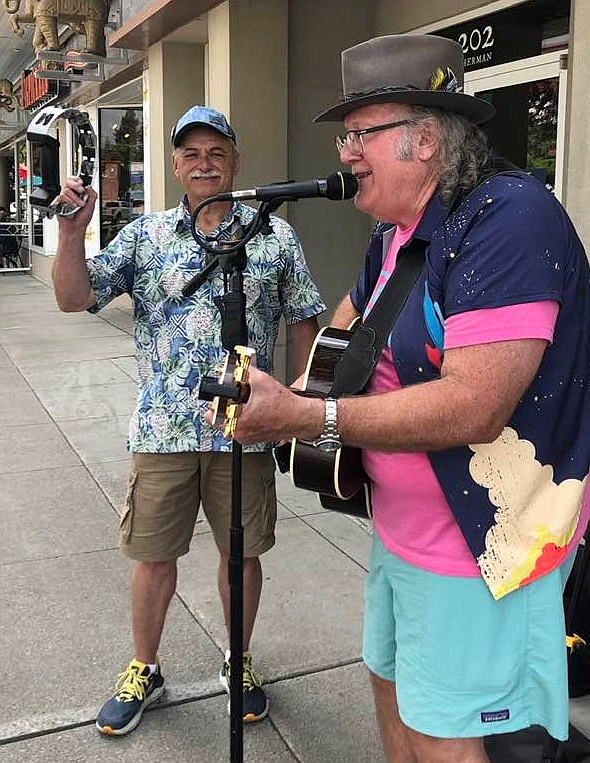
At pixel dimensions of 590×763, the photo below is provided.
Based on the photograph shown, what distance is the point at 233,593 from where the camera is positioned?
2158 mm

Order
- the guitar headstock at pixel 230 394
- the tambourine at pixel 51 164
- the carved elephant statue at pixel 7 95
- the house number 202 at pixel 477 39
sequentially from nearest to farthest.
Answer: the guitar headstock at pixel 230 394 → the tambourine at pixel 51 164 → the house number 202 at pixel 477 39 → the carved elephant statue at pixel 7 95

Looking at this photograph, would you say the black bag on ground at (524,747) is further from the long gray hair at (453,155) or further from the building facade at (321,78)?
the building facade at (321,78)

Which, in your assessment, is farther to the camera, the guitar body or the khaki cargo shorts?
the khaki cargo shorts

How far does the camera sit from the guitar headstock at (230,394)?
4.74ft

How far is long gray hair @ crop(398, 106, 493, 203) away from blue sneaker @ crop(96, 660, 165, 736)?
1959 millimetres

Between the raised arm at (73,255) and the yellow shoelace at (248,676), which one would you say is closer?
the raised arm at (73,255)

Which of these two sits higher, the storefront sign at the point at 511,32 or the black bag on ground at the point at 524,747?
the storefront sign at the point at 511,32

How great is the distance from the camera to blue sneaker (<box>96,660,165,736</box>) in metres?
2.73

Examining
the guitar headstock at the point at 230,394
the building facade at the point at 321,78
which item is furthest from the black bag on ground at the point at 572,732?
the building facade at the point at 321,78

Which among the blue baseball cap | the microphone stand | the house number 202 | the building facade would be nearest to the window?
the building facade

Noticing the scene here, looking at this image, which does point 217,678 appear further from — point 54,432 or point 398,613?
point 54,432

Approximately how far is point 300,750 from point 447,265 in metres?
1.79

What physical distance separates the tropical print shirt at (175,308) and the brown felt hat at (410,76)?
101 cm

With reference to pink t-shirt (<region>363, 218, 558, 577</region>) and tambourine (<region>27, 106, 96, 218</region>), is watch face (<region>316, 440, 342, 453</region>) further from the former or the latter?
tambourine (<region>27, 106, 96, 218</region>)
